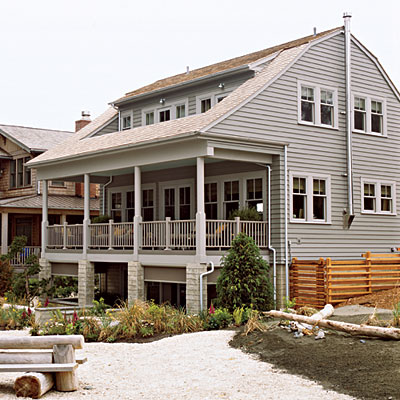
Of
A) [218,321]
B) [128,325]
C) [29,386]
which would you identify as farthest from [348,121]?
[29,386]

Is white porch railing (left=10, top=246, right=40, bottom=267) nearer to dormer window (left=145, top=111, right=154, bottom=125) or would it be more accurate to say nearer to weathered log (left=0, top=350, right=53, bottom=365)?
dormer window (left=145, top=111, right=154, bottom=125)

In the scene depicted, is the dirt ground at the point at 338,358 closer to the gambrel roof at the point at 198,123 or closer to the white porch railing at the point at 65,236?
the gambrel roof at the point at 198,123

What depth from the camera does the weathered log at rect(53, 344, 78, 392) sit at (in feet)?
32.6

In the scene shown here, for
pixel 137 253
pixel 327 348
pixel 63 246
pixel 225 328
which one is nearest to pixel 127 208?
pixel 63 246

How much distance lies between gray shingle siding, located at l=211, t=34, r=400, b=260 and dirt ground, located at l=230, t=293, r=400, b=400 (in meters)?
6.66

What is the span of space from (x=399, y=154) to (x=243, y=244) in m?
9.21

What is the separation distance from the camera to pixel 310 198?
2027 cm

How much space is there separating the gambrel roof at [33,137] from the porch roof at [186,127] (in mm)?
8521

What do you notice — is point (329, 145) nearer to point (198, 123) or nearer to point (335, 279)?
point (335, 279)

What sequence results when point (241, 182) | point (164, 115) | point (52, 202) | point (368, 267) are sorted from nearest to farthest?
point (368, 267) < point (241, 182) < point (164, 115) < point (52, 202)

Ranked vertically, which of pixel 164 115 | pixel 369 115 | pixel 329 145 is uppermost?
pixel 164 115

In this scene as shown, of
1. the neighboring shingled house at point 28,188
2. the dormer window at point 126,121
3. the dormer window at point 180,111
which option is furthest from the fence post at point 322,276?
the neighboring shingled house at point 28,188

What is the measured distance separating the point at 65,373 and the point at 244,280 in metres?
7.43

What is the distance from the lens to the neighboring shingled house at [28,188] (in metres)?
33.2
